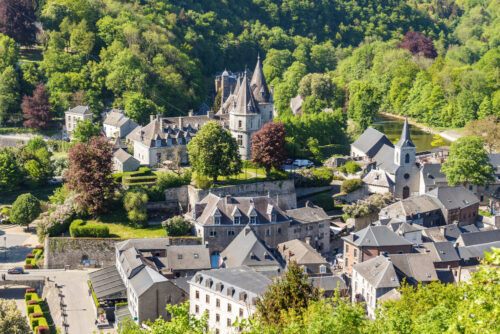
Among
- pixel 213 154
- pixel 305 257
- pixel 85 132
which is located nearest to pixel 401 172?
pixel 305 257

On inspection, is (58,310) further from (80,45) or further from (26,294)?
(80,45)

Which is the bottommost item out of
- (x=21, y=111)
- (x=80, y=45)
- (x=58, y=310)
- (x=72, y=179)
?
(x=58, y=310)

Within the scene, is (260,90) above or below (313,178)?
above

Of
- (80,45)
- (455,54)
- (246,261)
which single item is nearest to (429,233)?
(246,261)

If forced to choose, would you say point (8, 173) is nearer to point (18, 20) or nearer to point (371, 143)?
point (18, 20)

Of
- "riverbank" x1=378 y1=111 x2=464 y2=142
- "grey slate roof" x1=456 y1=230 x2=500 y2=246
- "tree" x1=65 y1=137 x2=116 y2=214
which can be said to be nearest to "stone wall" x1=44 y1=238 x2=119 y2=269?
"tree" x1=65 y1=137 x2=116 y2=214

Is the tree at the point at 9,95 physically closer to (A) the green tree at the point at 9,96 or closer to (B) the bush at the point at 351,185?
(A) the green tree at the point at 9,96
